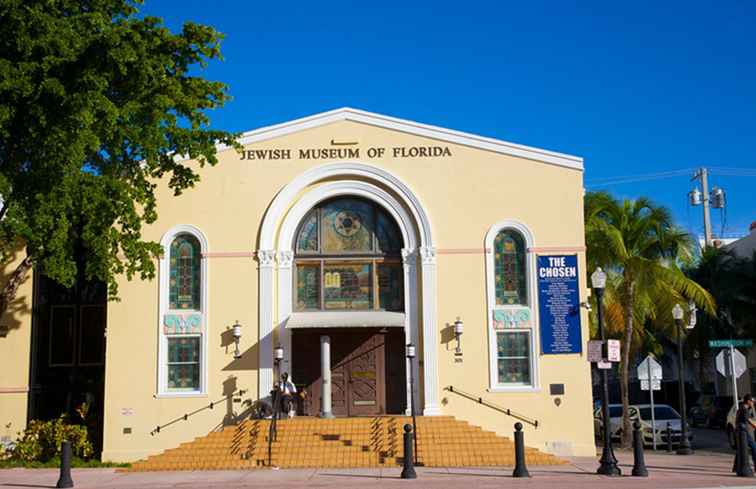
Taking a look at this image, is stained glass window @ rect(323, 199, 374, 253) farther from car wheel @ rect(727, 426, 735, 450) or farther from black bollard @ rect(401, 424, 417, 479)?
car wheel @ rect(727, 426, 735, 450)

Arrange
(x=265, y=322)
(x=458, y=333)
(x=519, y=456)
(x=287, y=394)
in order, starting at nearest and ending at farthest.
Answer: (x=519, y=456)
(x=287, y=394)
(x=458, y=333)
(x=265, y=322)

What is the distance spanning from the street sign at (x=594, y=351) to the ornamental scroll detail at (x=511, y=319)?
4062mm

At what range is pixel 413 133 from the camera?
76.3ft

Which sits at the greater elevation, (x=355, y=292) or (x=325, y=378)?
(x=355, y=292)

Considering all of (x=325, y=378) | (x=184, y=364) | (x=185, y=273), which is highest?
(x=185, y=273)

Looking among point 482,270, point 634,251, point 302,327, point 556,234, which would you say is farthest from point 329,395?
point 634,251

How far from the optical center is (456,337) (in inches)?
879

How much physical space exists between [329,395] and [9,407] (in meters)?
8.78

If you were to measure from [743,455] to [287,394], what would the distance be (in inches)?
413

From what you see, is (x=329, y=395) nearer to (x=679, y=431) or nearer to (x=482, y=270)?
(x=482, y=270)

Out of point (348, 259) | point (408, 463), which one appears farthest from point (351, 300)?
point (408, 463)

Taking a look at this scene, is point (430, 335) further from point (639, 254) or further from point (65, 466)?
point (65, 466)

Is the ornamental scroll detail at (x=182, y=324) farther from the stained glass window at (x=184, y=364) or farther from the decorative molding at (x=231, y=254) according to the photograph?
the decorative molding at (x=231, y=254)

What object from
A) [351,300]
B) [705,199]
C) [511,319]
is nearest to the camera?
[511,319]
